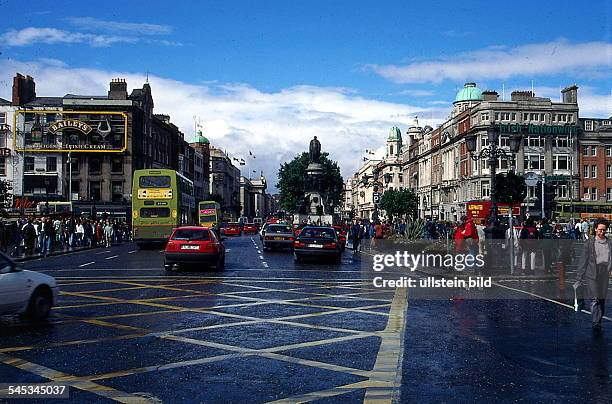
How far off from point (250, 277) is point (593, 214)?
6103 centimetres

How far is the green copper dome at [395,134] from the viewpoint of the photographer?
177000 mm

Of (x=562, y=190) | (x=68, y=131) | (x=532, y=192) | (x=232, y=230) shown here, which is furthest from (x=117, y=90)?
(x=562, y=190)

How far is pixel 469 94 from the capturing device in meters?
115

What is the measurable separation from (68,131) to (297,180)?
59.7m

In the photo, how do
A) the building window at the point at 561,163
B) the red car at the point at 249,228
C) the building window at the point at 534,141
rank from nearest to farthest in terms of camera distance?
the building window at the point at 534,141
the building window at the point at 561,163
the red car at the point at 249,228

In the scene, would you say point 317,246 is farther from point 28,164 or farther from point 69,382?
point 28,164

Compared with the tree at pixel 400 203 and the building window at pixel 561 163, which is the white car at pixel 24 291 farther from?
the tree at pixel 400 203

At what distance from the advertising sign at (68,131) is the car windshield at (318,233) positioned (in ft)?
173

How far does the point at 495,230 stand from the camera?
26.5 m

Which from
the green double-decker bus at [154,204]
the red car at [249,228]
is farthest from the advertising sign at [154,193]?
the red car at [249,228]

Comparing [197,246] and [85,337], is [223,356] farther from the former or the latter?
[197,246]

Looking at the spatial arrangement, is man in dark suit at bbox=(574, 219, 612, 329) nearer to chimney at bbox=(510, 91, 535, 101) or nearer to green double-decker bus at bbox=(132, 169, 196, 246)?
green double-decker bus at bbox=(132, 169, 196, 246)

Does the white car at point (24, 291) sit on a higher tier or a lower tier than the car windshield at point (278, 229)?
lower

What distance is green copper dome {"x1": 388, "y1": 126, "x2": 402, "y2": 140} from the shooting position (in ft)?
581
